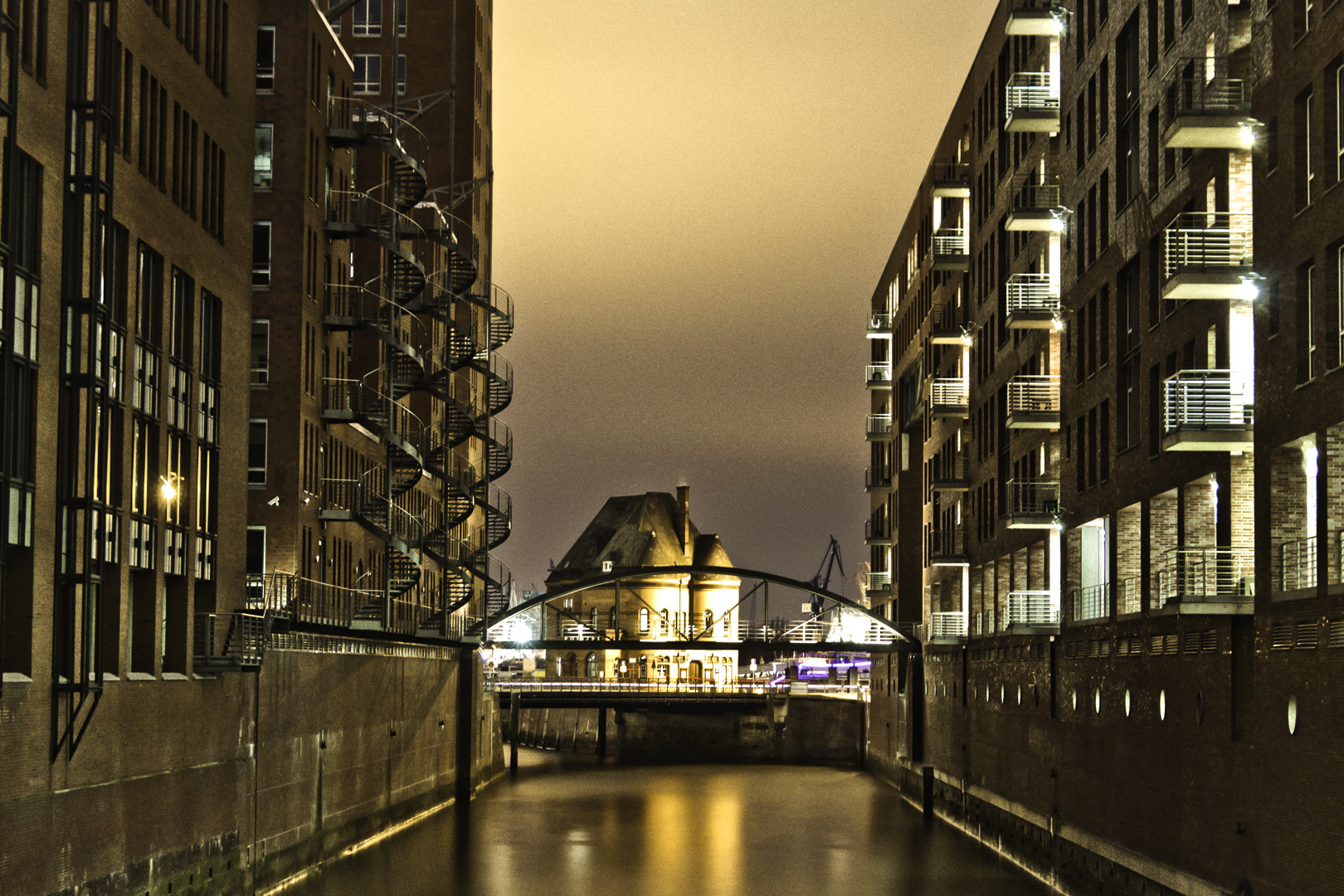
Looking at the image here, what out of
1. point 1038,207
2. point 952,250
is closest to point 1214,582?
point 1038,207

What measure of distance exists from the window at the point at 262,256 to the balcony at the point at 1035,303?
19.2 metres

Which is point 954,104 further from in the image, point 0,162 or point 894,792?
point 0,162

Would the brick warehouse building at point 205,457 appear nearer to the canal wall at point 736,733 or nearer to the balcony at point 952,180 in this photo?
the balcony at point 952,180

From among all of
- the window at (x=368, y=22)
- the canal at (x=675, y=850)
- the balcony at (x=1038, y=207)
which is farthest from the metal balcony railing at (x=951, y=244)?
the window at (x=368, y=22)

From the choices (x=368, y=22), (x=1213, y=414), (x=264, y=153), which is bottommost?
(x=1213, y=414)

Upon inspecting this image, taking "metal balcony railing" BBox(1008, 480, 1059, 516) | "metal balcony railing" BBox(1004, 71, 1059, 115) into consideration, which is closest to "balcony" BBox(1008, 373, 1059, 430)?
"metal balcony railing" BBox(1008, 480, 1059, 516)

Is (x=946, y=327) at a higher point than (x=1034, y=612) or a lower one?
higher

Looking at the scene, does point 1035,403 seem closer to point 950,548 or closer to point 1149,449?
point 1149,449

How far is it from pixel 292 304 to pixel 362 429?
801 cm

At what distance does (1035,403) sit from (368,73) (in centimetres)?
3859

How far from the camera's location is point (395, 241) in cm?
4859

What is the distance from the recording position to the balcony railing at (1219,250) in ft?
94.9

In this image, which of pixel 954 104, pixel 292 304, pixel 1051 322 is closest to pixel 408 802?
pixel 292 304

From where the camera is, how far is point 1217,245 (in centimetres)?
2986
